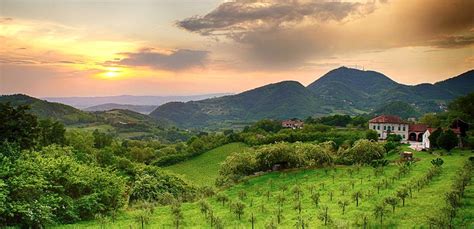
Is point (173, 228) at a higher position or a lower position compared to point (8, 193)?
lower

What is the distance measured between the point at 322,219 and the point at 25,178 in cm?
1685


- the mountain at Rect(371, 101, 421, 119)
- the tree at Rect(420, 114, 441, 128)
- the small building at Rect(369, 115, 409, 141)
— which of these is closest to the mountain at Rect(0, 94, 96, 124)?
the mountain at Rect(371, 101, 421, 119)

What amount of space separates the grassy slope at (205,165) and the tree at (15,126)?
26046 millimetres

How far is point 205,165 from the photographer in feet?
212

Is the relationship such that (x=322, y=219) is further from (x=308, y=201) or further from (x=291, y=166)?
(x=291, y=166)

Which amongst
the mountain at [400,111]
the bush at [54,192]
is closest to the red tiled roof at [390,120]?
the bush at [54,192]

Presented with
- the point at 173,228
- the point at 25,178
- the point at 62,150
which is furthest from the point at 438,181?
the point at 62,150

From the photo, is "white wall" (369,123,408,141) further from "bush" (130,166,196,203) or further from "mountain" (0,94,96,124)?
"mountain" (0,94,96,124)

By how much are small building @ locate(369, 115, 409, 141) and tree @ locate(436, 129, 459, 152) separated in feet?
86.8

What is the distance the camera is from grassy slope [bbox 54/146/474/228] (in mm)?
19650

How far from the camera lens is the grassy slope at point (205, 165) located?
56.5 m

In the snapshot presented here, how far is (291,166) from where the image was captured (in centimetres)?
3831

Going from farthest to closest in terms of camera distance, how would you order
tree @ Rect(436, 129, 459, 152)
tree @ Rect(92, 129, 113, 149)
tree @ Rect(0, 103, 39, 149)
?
tree @ Rect(92, 129, 113, 149)
tree @ Rect(436, 129, 459, 152)
tree @ Rect(0, 103, 39, 149)

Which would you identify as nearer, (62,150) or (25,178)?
(25,178)
